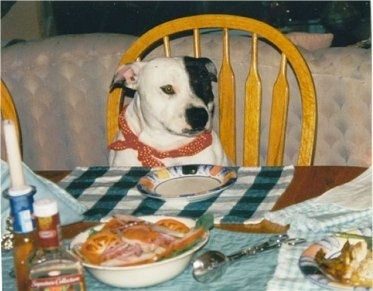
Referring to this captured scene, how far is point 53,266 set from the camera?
94 centimetres

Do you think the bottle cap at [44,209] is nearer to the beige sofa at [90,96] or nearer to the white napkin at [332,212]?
the white napkin at [332,212]

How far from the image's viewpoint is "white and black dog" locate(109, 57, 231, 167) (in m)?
1.97

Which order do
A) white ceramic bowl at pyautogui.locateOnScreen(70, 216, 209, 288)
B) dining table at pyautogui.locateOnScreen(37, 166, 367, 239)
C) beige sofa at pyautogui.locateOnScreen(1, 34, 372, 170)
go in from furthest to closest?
beige sofa at pyautogui.locateOnScreen(1, 34, 372, 170) < dining table at pyautogui.locateOnScreen(37, 166, 367, 239) < white ceramic bowl at pyautogui.locateOnScreen(70, 216, 209, 288)

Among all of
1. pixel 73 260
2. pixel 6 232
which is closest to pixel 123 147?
pixel 6 232

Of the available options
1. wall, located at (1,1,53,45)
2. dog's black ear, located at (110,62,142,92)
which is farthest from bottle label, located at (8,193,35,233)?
wall, located at (1,1,53,45)

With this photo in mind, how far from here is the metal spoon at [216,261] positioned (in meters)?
1.06

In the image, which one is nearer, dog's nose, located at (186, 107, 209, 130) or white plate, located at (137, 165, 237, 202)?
white plate, located at (137, 165, 237, 202)

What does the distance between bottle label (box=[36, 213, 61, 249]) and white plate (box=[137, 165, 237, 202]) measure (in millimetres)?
483

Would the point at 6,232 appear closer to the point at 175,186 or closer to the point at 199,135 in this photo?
the point at 175,186

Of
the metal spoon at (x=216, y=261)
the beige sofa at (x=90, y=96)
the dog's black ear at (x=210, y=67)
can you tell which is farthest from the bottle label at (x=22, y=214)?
the beige sofa at (x=90, y=96)

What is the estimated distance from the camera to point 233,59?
2.47 m

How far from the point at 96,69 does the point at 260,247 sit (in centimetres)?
161

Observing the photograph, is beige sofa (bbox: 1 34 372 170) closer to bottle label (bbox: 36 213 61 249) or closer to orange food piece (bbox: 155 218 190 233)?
orange food piece (bbox: 155 218 190 233)

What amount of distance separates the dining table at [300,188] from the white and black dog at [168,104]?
0.44 meters
